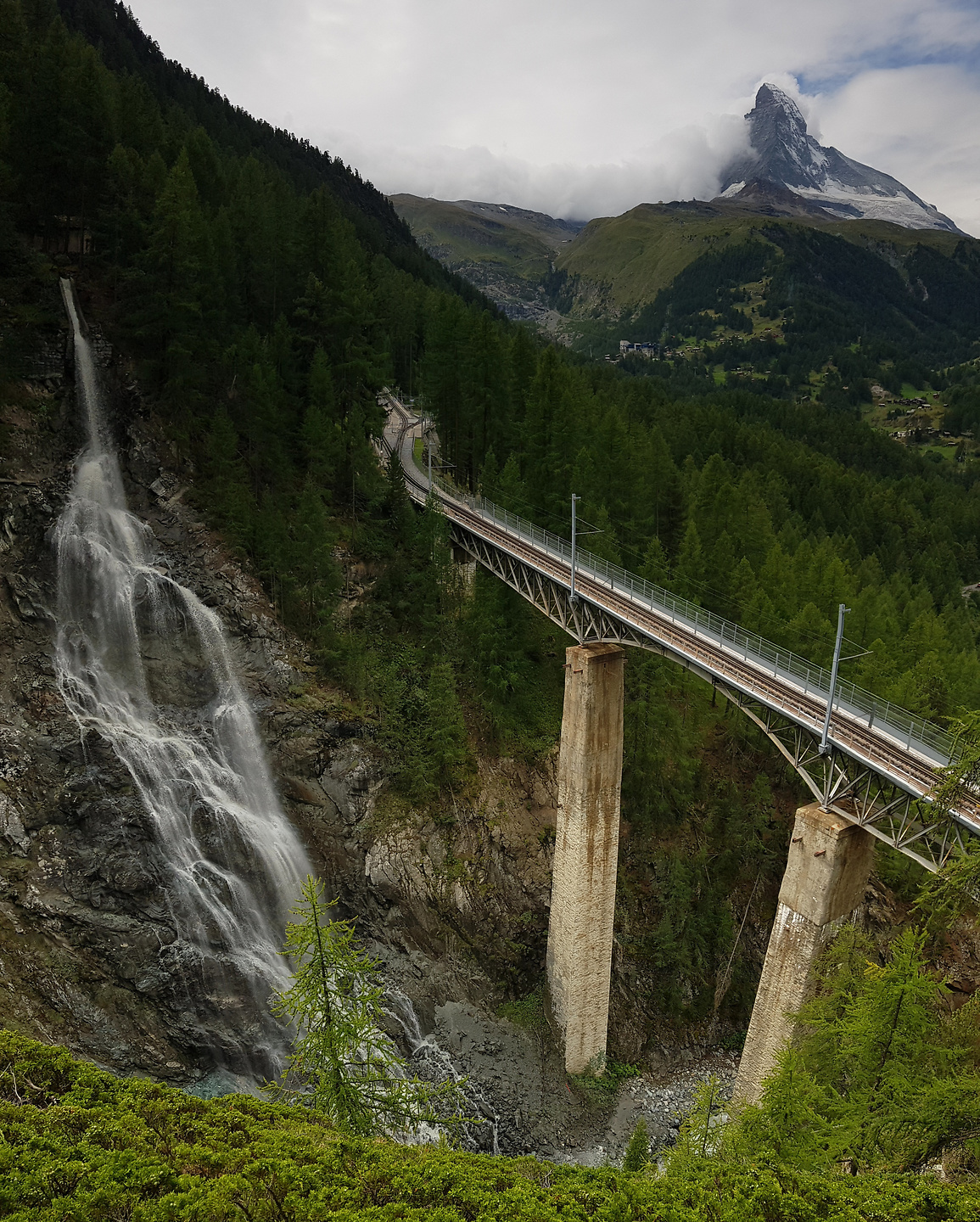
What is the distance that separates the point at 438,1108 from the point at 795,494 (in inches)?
3213

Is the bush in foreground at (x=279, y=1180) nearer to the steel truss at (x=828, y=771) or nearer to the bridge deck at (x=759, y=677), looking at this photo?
the steel truss at (x=828, y=771)

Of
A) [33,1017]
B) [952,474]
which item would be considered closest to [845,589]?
[33,1017]

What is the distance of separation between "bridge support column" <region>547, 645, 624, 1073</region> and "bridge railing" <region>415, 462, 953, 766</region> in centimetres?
379

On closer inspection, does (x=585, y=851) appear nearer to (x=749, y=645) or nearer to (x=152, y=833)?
(x=749, y=645)

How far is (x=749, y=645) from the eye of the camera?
1316 inches

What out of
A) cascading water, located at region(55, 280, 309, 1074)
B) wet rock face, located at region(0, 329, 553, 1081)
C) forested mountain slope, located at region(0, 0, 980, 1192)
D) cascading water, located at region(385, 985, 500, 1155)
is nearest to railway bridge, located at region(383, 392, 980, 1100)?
forested mountain slope, located at region(0, 0, 980, 1192)

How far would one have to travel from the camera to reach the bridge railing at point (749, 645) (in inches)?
1035

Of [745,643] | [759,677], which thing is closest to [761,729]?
[745,643]

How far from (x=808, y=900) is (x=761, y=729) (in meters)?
9.92

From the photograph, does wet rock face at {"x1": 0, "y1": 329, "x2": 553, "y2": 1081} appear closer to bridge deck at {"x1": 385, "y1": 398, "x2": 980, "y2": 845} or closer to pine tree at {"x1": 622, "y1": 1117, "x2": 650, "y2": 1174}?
pine tree at {"x1": 622, "y1": 1117, "x2": 650, "y2": 1174}

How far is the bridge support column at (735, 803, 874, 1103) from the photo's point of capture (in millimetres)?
25500

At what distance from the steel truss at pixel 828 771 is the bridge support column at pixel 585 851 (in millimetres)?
2060

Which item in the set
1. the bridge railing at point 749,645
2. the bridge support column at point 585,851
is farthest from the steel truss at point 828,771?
the bridge support column at point 585,851

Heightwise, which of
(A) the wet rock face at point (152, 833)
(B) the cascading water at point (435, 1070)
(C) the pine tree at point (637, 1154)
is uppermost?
(A) the wet rock face at point (152, 833)
